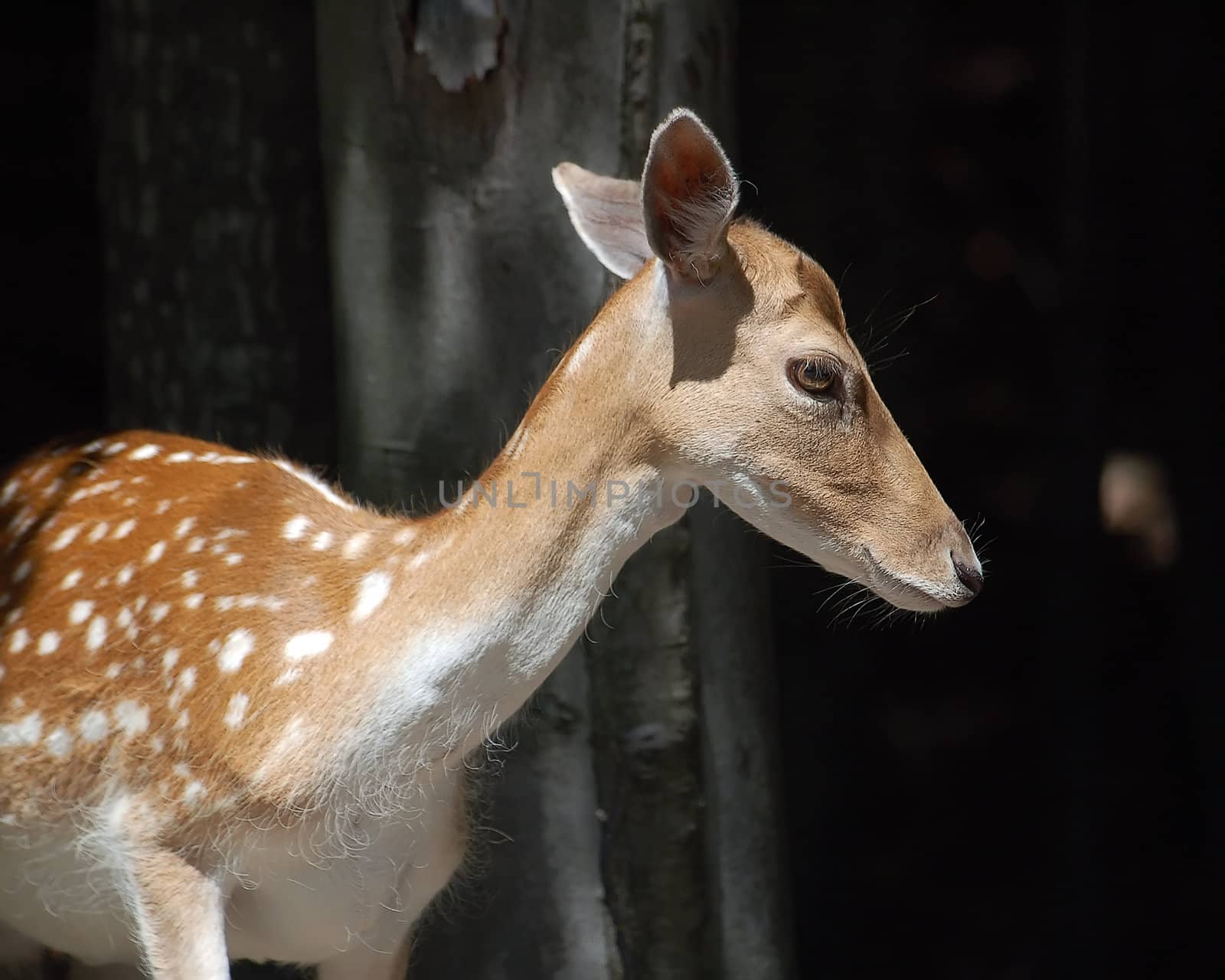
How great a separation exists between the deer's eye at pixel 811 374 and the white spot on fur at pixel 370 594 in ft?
2.40

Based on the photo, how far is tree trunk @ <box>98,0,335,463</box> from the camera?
11.8ft

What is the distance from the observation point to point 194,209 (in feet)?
12.0

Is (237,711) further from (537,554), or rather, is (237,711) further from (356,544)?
(537,554)

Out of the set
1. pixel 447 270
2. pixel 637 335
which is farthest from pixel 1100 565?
pixel 637 335

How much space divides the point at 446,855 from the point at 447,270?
1.27 m

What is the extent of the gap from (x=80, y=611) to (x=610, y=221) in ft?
3.75

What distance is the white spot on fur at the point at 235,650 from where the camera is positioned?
248 centimetres

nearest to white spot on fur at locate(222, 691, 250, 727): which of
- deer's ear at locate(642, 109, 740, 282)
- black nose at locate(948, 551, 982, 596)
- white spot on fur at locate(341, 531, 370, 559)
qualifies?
white spot on fur at locate(341, 531, 370, 559)

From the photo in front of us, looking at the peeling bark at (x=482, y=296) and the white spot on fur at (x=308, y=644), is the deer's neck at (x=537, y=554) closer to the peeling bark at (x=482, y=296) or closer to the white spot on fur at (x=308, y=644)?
the white spot on fur at (x=308, y=644)

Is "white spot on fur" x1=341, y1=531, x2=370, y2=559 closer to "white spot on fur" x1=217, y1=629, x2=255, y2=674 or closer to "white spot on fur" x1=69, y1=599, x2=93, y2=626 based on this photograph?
"white spot on fur" x1=217, y1=629, x2=255, y2=674

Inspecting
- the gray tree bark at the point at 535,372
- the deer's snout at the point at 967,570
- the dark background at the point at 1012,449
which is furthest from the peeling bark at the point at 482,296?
the deer's snout at the point at 967,570

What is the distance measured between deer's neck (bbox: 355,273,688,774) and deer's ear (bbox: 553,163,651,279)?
20cm

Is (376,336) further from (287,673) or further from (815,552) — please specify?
(815,552)

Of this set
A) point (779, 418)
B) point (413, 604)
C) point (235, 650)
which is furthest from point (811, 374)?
point (235, 650)
